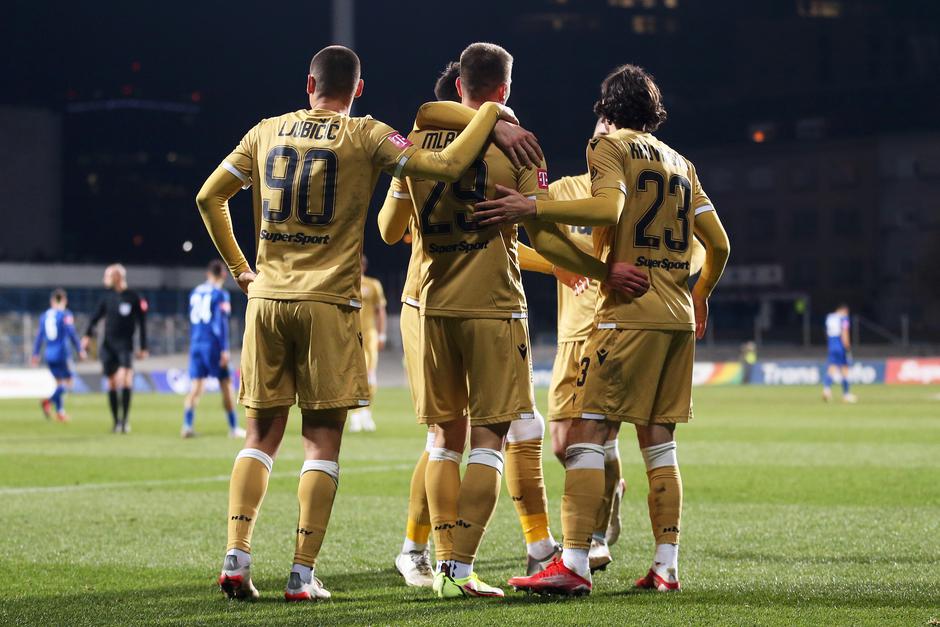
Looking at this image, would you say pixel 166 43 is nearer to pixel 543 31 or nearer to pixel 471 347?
pixel 543 31

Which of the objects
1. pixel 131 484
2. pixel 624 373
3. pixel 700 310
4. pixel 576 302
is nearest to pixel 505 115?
pixel 624 373

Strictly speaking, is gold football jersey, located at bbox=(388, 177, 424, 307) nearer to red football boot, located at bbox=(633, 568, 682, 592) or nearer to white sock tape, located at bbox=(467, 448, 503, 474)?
white sock tape, located at bbox=(467, 448, 503, 474)

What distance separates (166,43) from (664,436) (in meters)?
46.1

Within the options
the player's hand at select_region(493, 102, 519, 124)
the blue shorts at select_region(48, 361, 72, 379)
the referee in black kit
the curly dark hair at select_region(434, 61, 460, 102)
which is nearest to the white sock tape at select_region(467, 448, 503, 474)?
the player's hand at select_region(493, 102, 519, 124)

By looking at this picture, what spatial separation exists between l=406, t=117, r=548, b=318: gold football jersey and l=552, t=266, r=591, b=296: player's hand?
0.82 m

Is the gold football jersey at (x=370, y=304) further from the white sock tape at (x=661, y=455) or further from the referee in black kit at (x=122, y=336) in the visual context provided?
the white sock tape at (x=661, y=455)

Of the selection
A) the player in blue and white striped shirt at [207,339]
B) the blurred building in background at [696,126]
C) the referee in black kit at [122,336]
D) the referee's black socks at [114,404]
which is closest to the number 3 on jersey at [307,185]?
the player in blue and white striped shirt at [207,339]

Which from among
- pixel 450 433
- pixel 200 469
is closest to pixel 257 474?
pixel 450 433

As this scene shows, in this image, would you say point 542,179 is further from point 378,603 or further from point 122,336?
point 122,336

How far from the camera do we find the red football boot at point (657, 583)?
5.26m

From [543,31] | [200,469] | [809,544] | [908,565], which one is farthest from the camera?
[543,31]

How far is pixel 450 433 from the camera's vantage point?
5.34 m

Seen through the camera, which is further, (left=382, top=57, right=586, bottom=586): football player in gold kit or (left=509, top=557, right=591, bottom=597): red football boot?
(left=382, top=57, right=586, bottom=586): football player in gold kit

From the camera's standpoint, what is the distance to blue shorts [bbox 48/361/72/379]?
21141 millimetres
